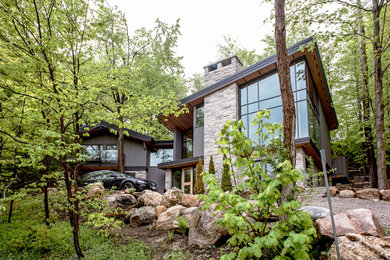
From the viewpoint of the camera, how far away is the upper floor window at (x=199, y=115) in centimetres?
1428

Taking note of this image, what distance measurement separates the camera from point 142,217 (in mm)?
7539

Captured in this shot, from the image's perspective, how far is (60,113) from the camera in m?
4.64

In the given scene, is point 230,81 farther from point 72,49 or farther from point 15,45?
point 15,45

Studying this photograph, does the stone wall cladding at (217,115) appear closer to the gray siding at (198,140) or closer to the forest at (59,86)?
the gray siding at (198,140)

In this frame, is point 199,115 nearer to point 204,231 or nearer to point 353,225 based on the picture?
point 204,231

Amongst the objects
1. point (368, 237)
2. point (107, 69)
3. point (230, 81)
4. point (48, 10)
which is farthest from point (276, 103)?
point (48, 10)

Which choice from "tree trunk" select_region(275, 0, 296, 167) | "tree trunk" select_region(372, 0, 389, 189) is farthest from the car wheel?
"tree trunk" select_region(372, 0, 389, 189)

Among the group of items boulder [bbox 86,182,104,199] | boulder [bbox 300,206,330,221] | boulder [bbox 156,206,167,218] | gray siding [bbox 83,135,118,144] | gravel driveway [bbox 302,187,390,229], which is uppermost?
gray siding [bbox 83,135,118,144]

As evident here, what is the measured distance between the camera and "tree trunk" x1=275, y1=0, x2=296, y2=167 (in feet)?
13.1

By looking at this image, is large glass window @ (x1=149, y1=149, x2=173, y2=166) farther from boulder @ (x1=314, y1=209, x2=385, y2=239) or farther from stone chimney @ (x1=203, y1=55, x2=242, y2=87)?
boulder @ (x1=314, y1=209, x2=385, y2=239)

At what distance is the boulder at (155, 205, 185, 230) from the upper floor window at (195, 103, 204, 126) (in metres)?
7.53

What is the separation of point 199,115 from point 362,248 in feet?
38.3

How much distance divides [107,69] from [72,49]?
1011mm

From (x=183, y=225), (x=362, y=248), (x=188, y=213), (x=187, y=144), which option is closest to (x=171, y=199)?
(x=188, y=213)
